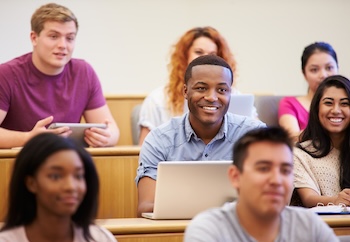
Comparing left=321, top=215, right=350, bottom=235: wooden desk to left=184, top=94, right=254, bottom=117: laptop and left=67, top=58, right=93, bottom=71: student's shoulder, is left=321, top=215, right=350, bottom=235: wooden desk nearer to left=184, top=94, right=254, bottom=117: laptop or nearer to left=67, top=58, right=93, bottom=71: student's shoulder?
left=184, top=94, right=254, bottom=117: laptop

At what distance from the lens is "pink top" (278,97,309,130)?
4625 millimetres

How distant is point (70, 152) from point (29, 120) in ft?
6.57

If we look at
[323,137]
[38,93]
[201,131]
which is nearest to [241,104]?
[323,137]

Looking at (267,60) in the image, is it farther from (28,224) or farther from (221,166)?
(28,224)

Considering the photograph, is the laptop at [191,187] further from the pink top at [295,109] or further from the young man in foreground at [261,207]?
the pink top at [295,109]

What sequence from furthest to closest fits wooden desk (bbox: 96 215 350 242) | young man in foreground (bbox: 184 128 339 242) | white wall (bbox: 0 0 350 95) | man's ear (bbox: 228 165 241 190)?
white wall (bbox: 0 0 350 95), wooden desk (bbox: 96 215 350 242), man's ear (bbox: 228 165 241 190), young man in foreground (bbox: 184 128 339 242)

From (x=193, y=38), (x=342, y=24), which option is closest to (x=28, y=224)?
(x=193, y=38)

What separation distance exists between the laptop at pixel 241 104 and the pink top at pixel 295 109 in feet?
2.16

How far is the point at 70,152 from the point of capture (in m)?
2.19

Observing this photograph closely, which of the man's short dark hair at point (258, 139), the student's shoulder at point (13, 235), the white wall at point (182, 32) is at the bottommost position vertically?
the student's shoulder at point (13, 235)

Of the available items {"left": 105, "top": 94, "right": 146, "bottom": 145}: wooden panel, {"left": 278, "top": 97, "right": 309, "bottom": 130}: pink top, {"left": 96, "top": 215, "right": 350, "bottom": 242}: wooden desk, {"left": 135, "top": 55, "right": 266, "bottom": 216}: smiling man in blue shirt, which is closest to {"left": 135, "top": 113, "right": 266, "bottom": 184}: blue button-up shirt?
{"left": 135, "top": 55, "right": 266, "bottom": 216}: smiling man in blue shirt

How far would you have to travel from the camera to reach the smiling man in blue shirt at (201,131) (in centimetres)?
329

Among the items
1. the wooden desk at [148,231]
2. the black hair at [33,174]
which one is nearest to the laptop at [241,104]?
the wooden desk at [148,231]

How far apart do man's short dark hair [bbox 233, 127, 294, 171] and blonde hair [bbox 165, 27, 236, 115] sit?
2.28 m
